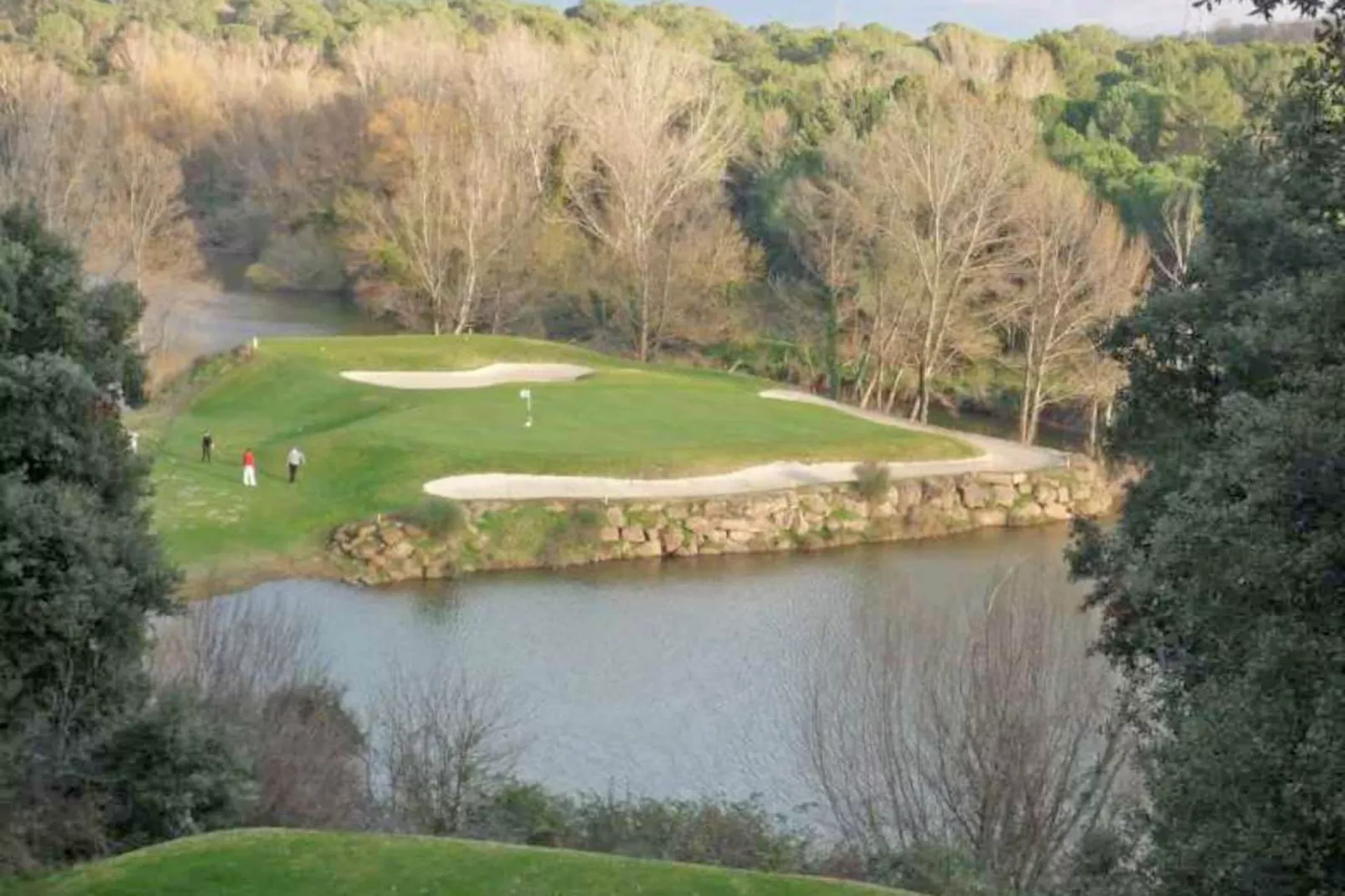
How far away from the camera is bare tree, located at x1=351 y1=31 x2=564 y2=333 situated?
5962 cm

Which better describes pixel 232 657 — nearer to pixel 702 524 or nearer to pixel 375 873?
→ pixel 375 873

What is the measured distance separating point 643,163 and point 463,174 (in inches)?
292

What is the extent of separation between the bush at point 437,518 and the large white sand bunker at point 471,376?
44.1 feet

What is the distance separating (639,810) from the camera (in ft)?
57.8

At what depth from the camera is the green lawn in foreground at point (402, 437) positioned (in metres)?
33.4

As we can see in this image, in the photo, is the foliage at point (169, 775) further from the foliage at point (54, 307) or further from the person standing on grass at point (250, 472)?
the person standing on grass at point (250, 472)

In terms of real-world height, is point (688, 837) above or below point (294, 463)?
below

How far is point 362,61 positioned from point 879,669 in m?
79.6

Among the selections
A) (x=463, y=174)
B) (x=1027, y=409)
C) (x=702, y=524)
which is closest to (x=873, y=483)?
(x=702, y=524)

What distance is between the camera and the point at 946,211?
52.3 meters

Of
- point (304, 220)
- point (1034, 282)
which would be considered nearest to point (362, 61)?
point (304, 220)

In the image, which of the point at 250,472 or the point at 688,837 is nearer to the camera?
the point at 688,837

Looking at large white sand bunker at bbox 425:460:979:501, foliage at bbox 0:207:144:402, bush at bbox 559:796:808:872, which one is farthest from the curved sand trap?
foliage at bbox 0:207:144:402

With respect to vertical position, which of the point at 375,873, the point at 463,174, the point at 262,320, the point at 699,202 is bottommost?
the point at 375,873
